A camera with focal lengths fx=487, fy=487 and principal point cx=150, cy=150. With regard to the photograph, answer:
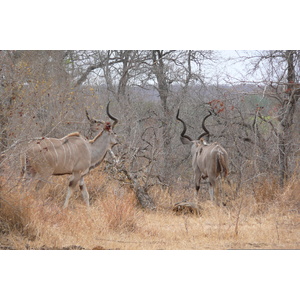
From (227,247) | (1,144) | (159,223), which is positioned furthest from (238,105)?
(1,144)

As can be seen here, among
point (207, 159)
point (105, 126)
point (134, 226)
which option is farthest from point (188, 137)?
point (134, 226)

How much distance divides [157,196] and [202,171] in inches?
43.2

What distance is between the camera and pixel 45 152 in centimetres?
603

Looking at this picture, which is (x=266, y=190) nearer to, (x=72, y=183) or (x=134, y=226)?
(x=134, y=226)

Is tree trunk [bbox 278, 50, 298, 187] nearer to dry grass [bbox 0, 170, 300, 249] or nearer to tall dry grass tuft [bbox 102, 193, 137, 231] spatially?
dry grass [bbox 0, 170, 300, 249]

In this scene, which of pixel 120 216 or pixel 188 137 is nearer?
pixel 120 216

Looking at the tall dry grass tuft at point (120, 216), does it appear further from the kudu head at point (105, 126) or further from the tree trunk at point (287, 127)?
the tree trunk at point (287, 127)

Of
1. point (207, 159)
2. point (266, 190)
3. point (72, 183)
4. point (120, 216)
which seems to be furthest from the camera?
point (207, 159)

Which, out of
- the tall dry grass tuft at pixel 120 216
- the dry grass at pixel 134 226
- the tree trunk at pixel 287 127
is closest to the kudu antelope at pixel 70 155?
the dry grass at pixel 134 226

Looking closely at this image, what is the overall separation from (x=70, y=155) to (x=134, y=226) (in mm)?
1747

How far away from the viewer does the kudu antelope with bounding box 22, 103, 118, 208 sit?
5839 mm

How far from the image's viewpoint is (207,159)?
24.0ft

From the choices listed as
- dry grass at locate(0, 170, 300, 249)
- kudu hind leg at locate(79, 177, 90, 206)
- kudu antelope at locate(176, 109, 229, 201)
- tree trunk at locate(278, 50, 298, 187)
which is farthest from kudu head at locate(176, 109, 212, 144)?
kudu hind leg at locate(79, 177, 90, 206)

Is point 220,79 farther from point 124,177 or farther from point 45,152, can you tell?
point 45,152
